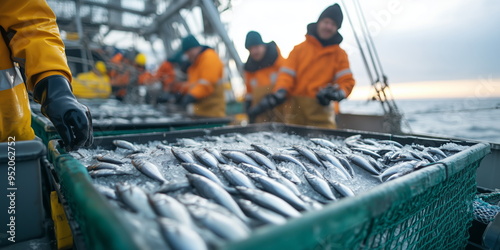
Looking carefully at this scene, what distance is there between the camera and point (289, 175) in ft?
5.57

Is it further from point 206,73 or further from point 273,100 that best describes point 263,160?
point 206,73

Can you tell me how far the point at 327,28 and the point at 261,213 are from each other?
4129mm

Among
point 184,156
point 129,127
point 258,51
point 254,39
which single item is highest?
point 254,39

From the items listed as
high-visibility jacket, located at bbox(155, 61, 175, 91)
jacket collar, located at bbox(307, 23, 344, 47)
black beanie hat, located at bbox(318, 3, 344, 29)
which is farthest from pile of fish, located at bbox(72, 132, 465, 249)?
high-visibility jacket, located at bbox(155, 61, 175, 91)

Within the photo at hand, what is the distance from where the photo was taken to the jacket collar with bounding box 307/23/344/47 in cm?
457

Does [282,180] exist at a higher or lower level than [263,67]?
lower

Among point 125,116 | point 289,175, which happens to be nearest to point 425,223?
point 289,175

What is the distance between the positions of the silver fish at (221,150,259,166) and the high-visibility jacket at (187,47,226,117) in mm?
4048

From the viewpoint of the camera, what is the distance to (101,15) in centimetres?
1184

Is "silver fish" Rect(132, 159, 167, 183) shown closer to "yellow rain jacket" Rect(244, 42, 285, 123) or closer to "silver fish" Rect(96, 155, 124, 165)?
"silver fish" Rect(96, 155, 124, 165)

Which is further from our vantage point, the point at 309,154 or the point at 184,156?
the point at 309,154

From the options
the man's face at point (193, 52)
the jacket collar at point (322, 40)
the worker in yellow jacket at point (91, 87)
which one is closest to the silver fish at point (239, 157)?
the jacket collar at point (322, 40)

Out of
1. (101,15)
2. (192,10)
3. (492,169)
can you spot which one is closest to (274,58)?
(492,169)

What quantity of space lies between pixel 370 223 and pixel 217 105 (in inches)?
225
